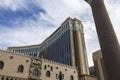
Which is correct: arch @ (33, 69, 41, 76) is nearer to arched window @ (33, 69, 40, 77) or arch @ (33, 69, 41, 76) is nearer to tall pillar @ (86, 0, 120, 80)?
arched window @ (33, 69, 40, 77)

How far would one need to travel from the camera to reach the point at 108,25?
16.1 m

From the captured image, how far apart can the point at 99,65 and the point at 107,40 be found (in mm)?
44534

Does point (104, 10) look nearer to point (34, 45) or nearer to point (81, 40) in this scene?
point (81, 40)

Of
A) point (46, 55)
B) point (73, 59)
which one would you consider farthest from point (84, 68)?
point (46, 55)

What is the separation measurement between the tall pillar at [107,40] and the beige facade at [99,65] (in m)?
40.7

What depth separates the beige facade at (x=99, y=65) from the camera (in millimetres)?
53706

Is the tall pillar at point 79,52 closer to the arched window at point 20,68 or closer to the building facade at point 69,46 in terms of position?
the building facade at point 69,46

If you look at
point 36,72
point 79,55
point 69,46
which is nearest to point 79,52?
point 79,55

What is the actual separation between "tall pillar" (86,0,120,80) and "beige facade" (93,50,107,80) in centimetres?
4066

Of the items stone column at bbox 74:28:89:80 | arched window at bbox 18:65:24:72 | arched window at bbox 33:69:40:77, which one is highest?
stone column at bbox 74:28:89:80

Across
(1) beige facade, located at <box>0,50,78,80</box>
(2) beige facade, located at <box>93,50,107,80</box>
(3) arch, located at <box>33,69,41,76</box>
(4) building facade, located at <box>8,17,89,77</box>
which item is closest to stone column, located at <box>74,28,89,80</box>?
(4) building facade, located at <box>8,17,89,77</box>

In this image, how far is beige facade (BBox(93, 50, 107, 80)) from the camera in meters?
53.7

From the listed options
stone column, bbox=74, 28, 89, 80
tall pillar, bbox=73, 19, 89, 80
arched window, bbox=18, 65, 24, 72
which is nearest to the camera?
arched window, bbox=18, 65, 24, 72

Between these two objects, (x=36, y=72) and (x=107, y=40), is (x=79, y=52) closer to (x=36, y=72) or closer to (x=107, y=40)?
(x=36, y=72)
